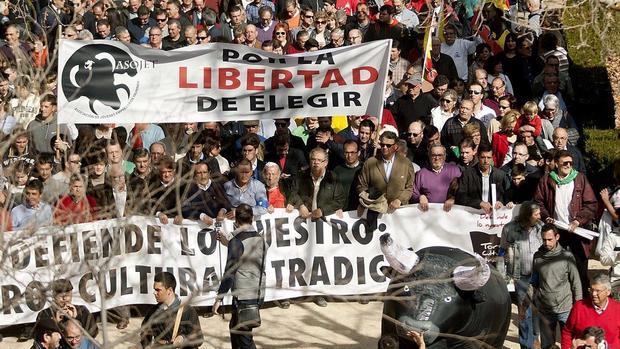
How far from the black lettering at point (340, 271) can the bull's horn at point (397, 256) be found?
12.3 ft

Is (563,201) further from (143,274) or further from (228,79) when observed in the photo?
(143,274)

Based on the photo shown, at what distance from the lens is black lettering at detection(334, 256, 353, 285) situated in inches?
646

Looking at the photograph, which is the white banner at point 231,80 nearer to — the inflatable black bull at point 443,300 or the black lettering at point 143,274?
the black lettering at point 143,274

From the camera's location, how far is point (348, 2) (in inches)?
910

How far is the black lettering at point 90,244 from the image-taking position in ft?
42.5

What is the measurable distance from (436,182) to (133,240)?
128 inches

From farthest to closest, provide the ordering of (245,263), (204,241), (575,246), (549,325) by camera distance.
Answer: (204,241) < (575,246) < (549,325) < (245,263)

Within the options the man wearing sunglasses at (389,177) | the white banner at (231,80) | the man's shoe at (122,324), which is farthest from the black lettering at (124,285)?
the man wearing sunglasses at (389,177)

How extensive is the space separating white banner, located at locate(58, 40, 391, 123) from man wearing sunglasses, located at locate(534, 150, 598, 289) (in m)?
1.98

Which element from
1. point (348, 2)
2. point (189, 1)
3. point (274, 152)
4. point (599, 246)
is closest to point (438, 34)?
point (348, 2)

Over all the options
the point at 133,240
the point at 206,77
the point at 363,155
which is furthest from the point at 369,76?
the point at 133,240

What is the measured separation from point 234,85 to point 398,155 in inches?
75.1

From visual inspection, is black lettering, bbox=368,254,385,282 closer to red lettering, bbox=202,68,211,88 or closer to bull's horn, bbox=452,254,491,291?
red lettering, bbox=202,68,211,88

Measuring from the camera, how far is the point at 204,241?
53.0 feet
